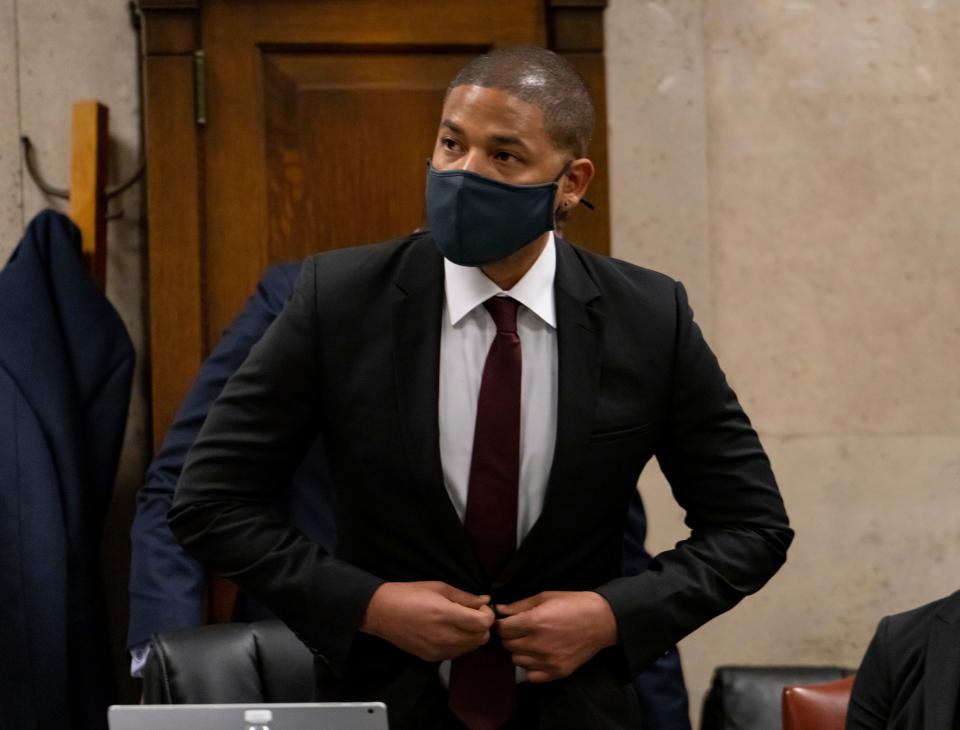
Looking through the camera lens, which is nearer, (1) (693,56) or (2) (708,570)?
(2) (708,570)

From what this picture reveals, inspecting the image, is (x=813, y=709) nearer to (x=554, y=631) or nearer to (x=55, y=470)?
(x=554, y=631)

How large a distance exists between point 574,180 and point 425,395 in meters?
0.33

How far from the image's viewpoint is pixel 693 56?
3.42m

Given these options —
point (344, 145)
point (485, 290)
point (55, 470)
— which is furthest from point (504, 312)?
point (344, 145)

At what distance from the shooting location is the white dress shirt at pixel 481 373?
163 cm

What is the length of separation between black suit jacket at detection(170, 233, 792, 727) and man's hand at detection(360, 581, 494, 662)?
0.03 m

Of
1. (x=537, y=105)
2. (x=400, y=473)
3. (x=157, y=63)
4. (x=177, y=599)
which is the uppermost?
(x=157, y=63)

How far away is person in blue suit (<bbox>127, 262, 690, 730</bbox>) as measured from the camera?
110 inches

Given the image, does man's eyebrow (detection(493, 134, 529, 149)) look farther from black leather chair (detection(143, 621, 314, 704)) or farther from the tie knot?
black leather chair (detection(143, 621, 314, 704))

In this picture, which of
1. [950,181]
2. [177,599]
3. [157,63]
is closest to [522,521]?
[177,599]

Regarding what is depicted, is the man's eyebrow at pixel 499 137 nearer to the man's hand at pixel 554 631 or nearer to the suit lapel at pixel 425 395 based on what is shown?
the suit lapel at pixel 425 395

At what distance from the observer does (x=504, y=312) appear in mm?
1670

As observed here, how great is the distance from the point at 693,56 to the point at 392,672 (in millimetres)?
2160

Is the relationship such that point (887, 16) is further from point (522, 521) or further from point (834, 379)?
point (522, 521)
